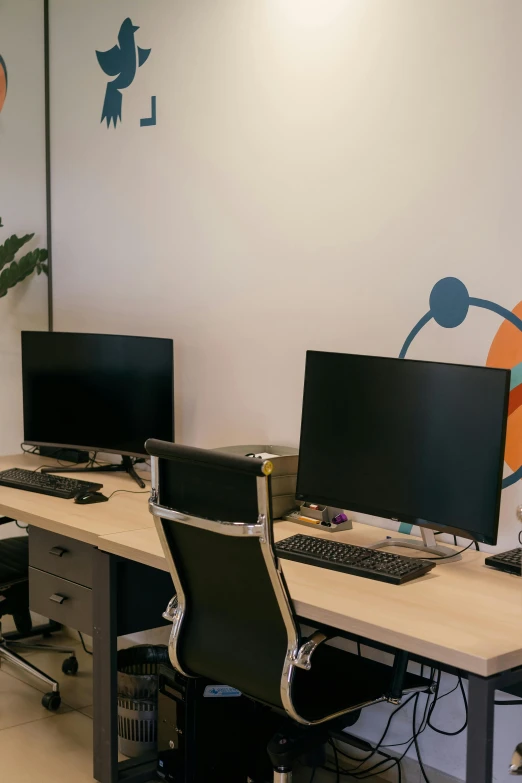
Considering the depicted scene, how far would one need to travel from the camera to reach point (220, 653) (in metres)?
2.29

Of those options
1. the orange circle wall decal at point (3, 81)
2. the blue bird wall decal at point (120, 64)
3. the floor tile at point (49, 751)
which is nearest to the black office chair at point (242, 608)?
the floor tile at point (49, 751)

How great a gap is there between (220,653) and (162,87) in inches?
90.3

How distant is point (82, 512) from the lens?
3.05 meters

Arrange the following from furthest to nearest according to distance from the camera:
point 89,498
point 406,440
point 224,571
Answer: point 89,498 → point 406,440 → point 224,571

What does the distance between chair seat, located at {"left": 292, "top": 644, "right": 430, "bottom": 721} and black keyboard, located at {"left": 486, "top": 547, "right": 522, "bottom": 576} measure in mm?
346

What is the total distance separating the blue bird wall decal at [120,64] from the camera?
3770 mm

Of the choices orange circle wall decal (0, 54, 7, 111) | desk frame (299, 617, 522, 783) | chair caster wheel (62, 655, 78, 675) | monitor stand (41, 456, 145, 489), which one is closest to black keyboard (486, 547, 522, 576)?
desk frame (299, 617, 522, 783)

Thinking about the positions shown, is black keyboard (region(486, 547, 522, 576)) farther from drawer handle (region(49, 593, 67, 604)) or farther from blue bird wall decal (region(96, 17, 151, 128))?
blue bird wall decal (region(96, 17, 151, 128))

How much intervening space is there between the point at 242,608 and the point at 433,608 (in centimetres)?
45

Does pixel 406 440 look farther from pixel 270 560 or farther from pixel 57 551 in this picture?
pixel 57 551

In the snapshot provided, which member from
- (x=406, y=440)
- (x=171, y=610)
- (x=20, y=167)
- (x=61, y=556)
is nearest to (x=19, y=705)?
(x=61, y=556)

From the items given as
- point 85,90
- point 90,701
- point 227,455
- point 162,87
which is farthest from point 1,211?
point 227,455

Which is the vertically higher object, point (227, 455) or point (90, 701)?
point (227, 455)

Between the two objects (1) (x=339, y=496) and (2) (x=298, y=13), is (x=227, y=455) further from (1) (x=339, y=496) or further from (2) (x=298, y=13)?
(2) (x=298, y=13)
